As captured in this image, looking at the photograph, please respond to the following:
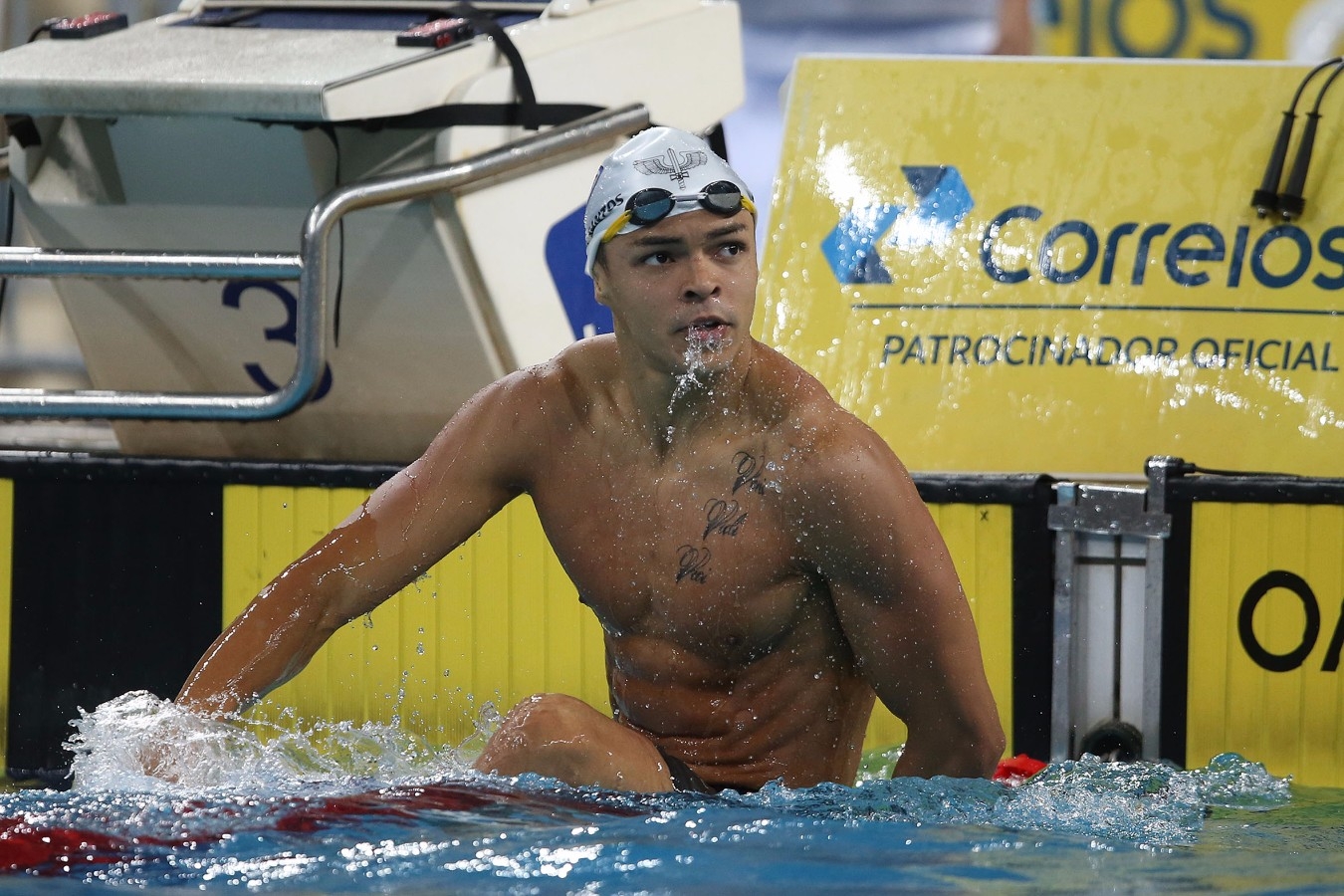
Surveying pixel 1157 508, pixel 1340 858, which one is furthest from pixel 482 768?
pixel 1157 508

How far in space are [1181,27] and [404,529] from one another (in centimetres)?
453

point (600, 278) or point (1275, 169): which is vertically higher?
point (1275, 169)

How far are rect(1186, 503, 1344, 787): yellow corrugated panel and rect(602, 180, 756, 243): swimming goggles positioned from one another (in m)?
1.31

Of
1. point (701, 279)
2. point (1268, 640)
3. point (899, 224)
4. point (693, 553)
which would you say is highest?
point (899, 224)

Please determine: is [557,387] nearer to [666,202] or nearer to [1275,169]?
[666,202]

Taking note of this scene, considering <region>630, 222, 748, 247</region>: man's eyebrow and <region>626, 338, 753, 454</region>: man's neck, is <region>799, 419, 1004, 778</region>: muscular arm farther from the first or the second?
<region>630, 222, 748, 247</region>: man's eyebrow

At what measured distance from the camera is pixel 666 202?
2.36 m

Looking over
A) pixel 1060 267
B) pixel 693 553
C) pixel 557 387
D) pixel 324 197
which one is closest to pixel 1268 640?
pixel 1060 267

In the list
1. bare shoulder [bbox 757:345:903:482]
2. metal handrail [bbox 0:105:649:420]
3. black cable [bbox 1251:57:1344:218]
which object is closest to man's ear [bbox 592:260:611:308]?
bare shoulder [bbox 757:345:903:482]

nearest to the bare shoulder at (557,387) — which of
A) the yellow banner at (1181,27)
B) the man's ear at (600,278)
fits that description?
the man's ear at (600,278)

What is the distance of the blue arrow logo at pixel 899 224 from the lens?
4059 mm

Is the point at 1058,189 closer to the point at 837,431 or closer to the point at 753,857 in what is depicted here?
the point at 837,431

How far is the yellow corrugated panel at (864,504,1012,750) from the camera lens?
11.0 feet

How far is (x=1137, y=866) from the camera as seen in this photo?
230 cm
